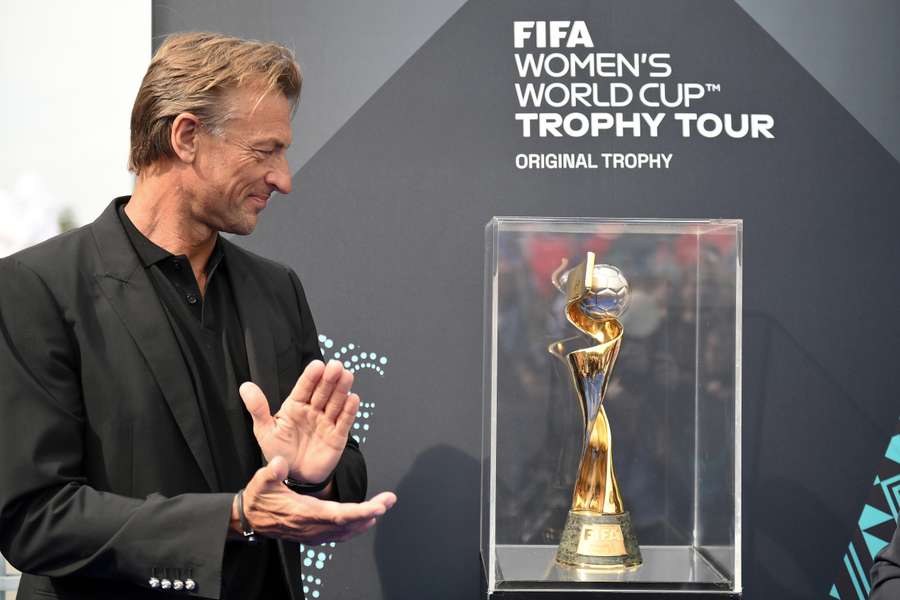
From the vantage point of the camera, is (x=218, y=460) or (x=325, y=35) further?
(x=325, y=35)

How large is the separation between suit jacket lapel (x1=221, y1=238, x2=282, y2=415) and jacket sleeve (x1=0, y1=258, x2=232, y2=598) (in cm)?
27

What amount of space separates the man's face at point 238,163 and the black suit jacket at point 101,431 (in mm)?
158

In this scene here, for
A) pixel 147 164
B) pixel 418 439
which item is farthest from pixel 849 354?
pixel 147 164

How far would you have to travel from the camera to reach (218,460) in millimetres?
1630

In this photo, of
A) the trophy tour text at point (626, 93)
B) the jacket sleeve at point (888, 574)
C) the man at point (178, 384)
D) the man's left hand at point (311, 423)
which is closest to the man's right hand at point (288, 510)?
the man at point (178, 384)

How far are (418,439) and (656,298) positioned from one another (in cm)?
68

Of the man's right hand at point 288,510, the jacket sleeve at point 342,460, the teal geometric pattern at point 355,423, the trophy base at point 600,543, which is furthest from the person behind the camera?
the teal geometric pattern at point 355,423

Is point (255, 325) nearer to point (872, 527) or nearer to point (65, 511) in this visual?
point (65, 511)

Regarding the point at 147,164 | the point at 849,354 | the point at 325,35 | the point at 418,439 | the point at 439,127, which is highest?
the point at 325,35

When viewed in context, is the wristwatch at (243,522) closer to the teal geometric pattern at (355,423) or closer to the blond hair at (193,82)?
the blond hair at (193,82)

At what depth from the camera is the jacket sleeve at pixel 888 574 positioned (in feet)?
4.79

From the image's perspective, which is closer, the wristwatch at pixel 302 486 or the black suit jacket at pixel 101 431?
the black suit jacket at pixel 101 431

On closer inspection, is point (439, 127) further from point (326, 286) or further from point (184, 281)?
point (184, 281)

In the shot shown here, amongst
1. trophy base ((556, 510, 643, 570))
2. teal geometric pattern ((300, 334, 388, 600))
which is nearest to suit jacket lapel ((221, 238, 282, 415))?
teal geometric pattern ((300, 334, 388, 600))
